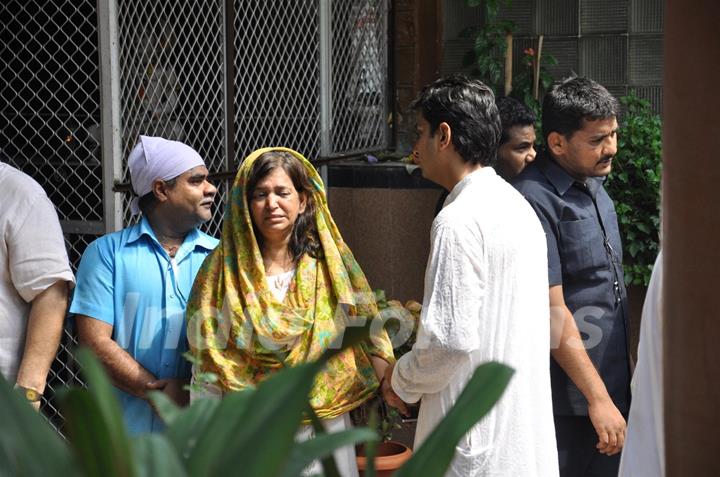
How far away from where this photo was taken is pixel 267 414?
836mm

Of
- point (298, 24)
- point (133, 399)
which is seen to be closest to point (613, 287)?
point (133, 399)

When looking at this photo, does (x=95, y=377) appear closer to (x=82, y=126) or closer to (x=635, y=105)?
(x=82, y=126)

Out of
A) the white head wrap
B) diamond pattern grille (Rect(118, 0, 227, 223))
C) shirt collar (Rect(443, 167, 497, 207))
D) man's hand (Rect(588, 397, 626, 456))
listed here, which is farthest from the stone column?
diamond pattern grille (Rect(118, 0, 227, 223))

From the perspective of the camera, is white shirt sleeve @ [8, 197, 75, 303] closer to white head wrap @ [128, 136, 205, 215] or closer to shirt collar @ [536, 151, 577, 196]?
white head wrap @ [128, 136, 205, 215]

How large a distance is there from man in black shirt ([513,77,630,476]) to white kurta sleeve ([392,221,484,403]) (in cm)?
78

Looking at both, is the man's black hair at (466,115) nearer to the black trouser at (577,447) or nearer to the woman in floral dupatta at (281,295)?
the woman in floral dupatta at (281,295)

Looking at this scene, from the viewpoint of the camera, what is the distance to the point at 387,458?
12.3ft

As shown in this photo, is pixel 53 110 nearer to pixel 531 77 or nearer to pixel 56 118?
pixel 56 118

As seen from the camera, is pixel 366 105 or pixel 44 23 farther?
pixel 366 105

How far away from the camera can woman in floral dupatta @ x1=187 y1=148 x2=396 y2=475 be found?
129 inches

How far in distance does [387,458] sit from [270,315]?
80 cm

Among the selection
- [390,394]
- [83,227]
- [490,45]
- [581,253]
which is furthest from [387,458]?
[490,45]

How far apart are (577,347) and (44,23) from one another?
3153mm

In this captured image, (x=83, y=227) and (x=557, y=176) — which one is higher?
(x=557, y=176)
